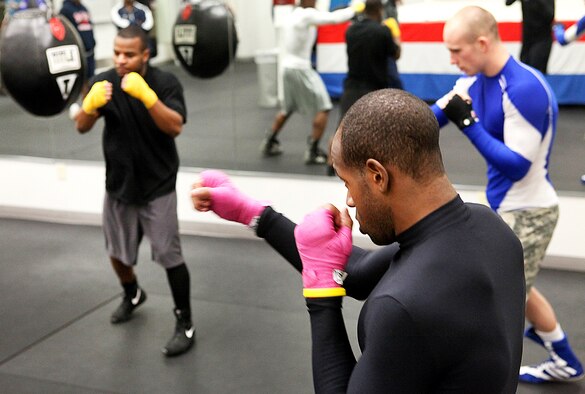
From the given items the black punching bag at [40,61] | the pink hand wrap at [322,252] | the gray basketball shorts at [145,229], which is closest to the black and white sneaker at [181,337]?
the gray basketball shorts at [145,229]

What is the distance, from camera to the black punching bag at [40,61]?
300 cm

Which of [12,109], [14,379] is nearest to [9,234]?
[12,109]

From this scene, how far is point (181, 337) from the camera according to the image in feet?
11.9

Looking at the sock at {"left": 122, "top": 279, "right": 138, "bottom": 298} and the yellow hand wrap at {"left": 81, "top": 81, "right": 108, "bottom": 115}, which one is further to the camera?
the sock at {"left": 122, "top": 279, "right": 138, "bottom": 298}

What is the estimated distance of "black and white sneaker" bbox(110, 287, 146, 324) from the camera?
3.99 m

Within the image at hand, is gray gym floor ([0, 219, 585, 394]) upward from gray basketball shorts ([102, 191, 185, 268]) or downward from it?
downward

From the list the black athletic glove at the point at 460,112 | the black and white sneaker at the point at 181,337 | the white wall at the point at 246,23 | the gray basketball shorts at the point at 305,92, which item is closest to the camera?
the black athletic glove at the point at 460,112

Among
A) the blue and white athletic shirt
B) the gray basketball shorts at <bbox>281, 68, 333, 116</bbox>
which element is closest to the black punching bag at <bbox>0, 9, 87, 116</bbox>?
the blue and white athletic shirt

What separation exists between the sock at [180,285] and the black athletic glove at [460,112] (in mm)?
1610

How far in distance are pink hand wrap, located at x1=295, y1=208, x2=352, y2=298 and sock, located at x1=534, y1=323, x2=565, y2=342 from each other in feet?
6.29

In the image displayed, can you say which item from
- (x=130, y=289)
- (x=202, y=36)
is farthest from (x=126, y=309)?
(x=202, y=36)

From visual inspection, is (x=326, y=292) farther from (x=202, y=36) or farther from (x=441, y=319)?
(x=202, y=36)

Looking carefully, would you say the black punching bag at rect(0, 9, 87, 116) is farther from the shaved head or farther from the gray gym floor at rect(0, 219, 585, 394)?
the shaved head

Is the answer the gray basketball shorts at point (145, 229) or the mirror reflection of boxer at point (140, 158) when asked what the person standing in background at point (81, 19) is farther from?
the gray basketball shorts at point (145, 229)
